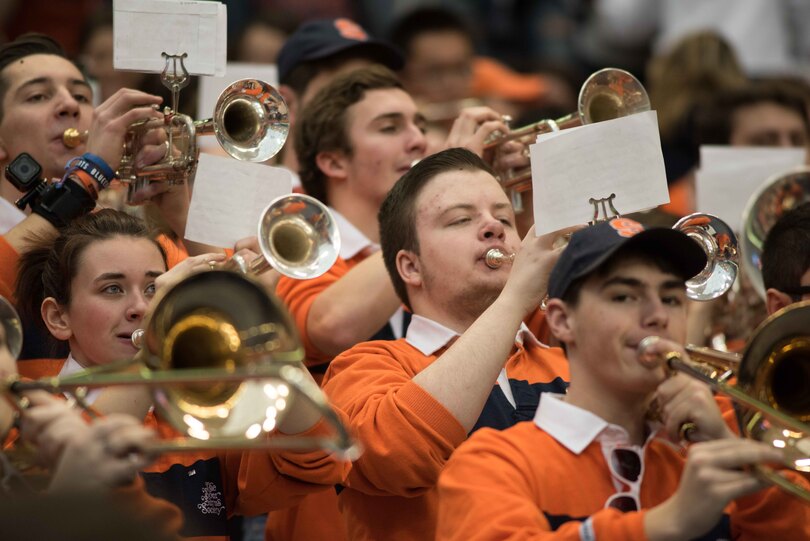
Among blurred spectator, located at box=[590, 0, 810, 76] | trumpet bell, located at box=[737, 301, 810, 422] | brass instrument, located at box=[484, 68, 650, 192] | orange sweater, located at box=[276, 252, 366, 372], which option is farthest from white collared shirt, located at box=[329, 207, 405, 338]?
blurred spectator, located at box=[590, 0, 810, 76]

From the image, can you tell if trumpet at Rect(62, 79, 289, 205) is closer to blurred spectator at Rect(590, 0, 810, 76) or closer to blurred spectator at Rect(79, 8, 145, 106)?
blurred spectator at Rect(79, 8, 145, 106)

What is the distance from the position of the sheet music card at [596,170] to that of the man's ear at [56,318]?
1433 mm

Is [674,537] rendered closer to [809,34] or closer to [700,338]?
[700,338]

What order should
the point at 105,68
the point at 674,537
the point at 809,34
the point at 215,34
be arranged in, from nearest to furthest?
1. the point at 674,537
2. the point at 215,34
3. the point at 105,68
4. the point at 809,34

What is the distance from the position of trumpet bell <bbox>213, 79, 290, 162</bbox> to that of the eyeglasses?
1738 millimetres

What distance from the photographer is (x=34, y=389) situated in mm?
3320

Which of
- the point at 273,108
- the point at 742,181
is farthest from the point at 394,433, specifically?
the point at 742,181

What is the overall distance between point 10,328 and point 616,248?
1.47 metres

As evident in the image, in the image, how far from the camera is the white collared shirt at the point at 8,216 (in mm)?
4852

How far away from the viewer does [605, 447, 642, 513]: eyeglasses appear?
3346 mm

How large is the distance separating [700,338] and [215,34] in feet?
7.38

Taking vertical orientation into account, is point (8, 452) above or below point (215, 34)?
below

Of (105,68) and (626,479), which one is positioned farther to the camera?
(105,68)

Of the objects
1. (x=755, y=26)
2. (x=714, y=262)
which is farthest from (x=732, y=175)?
(x=755, y=26)
